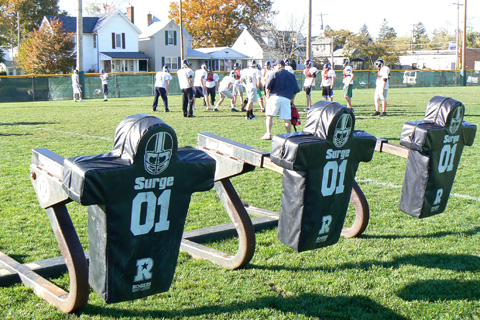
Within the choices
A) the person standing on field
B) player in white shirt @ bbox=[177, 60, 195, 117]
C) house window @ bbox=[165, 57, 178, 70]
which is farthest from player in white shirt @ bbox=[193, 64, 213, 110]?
house window @ bbox=[165, 57, 178, 70]

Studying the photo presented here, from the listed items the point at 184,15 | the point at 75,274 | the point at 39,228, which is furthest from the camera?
the point at 184,15

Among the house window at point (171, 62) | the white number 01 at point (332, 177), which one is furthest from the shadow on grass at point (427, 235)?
the house window at point (171, 62)

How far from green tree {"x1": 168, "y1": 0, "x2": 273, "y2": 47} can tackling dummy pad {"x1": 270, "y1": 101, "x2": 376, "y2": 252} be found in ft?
231

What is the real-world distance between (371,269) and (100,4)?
87112 mm

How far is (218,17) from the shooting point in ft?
245

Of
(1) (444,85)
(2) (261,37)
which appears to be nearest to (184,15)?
(2) (261,37)

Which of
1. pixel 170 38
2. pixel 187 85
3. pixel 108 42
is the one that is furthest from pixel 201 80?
pixel 170 38

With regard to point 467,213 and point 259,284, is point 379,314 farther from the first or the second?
point 467,213

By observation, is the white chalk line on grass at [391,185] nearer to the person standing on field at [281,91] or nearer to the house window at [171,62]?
the person standing on field at [281,91]

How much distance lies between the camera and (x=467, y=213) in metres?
6.04

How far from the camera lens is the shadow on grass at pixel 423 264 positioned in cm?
447

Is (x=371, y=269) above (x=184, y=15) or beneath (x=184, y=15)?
beneath

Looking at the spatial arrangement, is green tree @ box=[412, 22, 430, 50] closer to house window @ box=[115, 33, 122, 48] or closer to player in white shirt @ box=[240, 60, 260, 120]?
house window @ box=[115, 33, 122, 48]

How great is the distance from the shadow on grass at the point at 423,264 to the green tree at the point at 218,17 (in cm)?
6987
